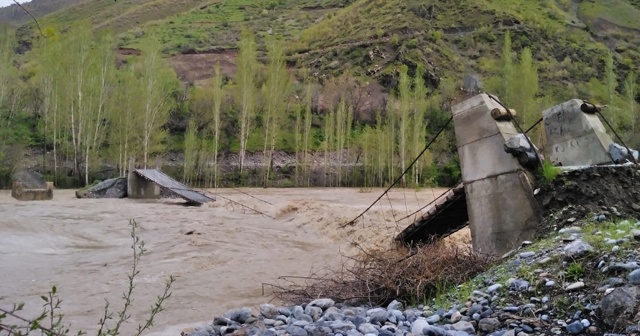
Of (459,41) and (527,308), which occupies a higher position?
(459,41)

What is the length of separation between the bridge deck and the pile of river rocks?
17322mm

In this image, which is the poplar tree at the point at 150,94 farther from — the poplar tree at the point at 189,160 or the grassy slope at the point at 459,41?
the grassy slope at the point at 459,41

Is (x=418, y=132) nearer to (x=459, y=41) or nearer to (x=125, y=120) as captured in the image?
(x=125, y=120)

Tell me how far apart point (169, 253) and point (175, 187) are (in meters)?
12.8

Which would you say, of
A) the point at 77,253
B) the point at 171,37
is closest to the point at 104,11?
the point at 171,37

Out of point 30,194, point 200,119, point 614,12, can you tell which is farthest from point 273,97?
point 614,12

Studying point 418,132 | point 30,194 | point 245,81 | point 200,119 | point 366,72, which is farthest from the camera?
point 366,72

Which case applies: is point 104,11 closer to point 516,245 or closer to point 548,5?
point 548,5

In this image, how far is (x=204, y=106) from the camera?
175ft

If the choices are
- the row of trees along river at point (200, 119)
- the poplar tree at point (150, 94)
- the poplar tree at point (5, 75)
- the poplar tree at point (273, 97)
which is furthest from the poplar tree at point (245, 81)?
the poplar tree at point (5, 75)

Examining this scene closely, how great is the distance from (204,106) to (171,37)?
5044 cm

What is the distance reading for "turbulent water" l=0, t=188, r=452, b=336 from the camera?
668 centimetres

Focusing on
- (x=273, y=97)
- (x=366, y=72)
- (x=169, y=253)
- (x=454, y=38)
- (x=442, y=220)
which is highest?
(x=454, y=38)

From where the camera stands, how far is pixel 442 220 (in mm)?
8664
